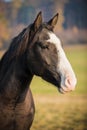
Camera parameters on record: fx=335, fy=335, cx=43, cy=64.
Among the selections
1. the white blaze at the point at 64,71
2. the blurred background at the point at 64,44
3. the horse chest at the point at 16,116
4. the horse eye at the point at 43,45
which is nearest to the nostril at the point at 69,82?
the white blaze at the point at 64,71

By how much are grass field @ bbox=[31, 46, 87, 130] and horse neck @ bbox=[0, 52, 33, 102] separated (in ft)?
4.46

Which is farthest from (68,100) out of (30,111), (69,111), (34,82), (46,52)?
(46,52)

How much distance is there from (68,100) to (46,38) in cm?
165

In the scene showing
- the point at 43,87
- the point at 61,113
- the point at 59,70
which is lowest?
the point at 61,113

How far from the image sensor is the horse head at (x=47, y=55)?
139 cm

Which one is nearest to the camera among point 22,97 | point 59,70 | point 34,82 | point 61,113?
point 59,70

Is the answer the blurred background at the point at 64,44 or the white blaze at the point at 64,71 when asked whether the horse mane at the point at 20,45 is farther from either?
the blurred background at the point at 64,44

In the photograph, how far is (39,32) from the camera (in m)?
1.46

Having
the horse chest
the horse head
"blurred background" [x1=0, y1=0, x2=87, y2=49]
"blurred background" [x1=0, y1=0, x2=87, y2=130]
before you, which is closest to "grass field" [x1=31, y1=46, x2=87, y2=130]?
"blurred background" [x1=0, y1=0, x2=87, y2=130]

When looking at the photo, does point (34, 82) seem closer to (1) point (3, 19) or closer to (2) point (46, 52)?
(1) point (3, 19)

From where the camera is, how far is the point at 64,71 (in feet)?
4.48

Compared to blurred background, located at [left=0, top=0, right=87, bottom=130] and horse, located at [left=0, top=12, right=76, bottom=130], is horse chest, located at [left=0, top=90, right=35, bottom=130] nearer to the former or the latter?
horse, located at [left=0, top=12, right=76, bottom=130]

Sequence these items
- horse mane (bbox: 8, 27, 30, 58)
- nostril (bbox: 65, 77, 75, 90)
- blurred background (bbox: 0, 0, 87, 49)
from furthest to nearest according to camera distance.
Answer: blurred background (bbox: 0, 0, 87, 49), horse mane (bbox: 8, 27, 30, 58), nostril (bbox: 65, 77, 75, 90)

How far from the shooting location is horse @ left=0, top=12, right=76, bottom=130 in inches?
55.8
